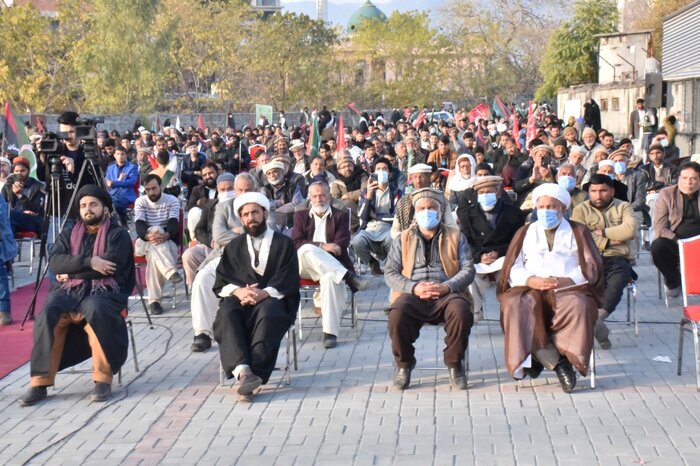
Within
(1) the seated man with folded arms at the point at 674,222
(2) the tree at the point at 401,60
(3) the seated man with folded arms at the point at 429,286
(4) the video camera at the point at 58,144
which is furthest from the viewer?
(2) the tree at the point at 401,60

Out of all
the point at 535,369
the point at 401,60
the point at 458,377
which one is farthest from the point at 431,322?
the point at 401,60

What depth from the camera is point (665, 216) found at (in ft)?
38.2

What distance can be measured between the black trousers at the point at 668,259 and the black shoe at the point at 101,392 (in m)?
6.01

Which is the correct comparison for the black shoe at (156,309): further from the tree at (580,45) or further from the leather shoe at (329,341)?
the tree at (580,45)

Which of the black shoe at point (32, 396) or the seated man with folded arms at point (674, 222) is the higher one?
the seated man with folded arms at point (674, 222)

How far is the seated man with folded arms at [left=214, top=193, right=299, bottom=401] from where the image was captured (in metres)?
8.27

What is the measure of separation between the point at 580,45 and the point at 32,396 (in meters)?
49.4

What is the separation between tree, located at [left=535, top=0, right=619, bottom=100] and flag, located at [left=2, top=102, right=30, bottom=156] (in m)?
38.6

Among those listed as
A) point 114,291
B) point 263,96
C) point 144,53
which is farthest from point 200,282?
point 263,96

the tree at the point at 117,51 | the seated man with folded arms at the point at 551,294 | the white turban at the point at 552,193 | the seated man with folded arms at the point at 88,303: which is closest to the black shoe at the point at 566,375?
the seated man with folded arms at the point at 551,294

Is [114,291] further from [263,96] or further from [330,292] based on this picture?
[263,96]

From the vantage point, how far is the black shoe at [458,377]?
27.4 feet

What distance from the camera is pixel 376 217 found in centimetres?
1369

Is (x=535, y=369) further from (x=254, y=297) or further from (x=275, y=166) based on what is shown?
(x=275, y=166)
